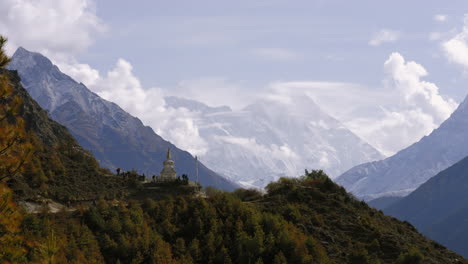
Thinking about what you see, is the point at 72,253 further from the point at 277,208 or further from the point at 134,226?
the point at 277,208

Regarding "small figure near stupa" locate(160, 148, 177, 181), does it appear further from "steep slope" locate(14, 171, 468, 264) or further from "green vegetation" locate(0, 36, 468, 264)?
"steep slope" locate(14, 171, 468, 264)

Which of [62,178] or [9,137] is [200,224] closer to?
[62,178]

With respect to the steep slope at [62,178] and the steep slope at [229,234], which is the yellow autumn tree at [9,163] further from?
the steep slope at [62,178]

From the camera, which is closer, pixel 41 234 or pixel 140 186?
pixel 41 234

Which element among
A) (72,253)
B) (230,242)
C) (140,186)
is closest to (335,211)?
(230,242)

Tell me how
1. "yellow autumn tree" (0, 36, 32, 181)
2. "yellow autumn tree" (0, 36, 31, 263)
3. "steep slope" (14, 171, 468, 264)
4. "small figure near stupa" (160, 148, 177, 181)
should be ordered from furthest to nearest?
"small figure near stupa" (160, 148, 177, 181) → "steep slope" (14, 171, 468, 264) → "yellow autumn tree" (0, 36, 32, 181) → "yellow autumn tree" (0, 36, 31, 263)

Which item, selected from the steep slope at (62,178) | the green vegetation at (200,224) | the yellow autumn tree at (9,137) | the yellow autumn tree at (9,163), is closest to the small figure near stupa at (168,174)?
the green vegetation at (200,224)

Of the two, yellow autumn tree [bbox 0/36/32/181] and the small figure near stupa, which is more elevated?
the small figure near stupa

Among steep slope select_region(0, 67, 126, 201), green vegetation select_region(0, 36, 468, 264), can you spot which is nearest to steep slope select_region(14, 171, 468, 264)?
green vegetation select_region(0, 36, 468, 264)

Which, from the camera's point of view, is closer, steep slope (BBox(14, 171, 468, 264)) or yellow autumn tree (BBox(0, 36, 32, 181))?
yellow autumn tree (BBox(0, 36, 32, 181))

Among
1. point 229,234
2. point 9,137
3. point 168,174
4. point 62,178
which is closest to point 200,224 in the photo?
point 229,234

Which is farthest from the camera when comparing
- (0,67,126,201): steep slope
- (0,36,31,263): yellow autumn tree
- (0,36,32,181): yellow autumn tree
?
(0,67,126,201): steep slope

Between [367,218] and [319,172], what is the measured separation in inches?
990

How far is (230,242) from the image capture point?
59406mm
